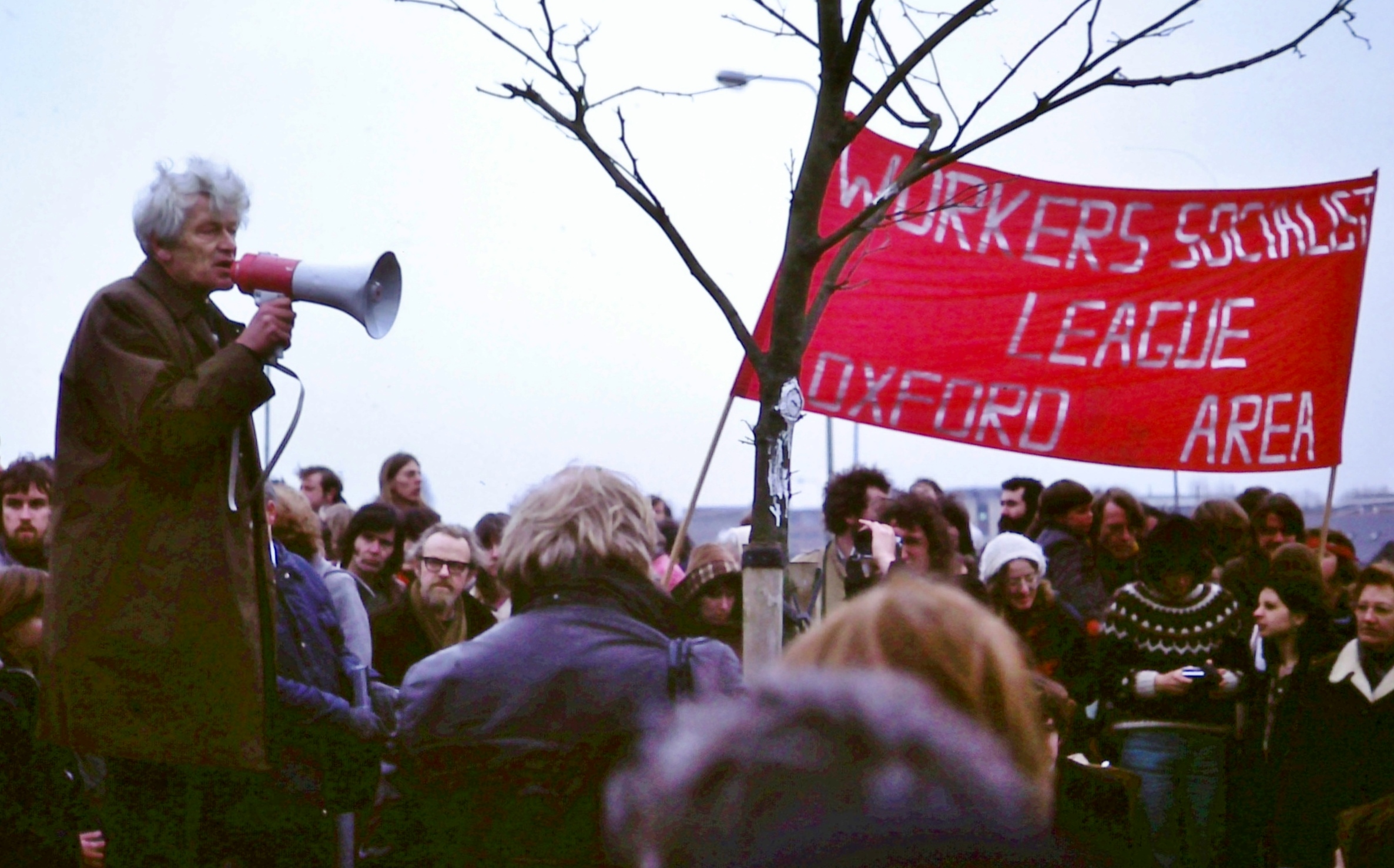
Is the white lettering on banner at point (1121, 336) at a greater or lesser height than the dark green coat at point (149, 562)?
greater

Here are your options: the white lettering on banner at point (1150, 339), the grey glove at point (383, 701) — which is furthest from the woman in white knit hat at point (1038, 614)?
the grey glove at point (383, 701)

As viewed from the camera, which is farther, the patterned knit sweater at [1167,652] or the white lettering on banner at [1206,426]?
the white lettering on banner at [1206,426]

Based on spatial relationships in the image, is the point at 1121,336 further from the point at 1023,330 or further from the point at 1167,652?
the point at 1167,652

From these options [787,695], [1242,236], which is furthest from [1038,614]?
Result: [787,695]

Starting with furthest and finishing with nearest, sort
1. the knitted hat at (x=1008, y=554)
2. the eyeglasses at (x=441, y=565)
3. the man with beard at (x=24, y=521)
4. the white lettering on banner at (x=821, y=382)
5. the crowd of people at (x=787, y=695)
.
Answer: the white lettering on banner at (x=821, y=382) → the knitted hat at (x=1008, y=554) → the eyeglasses at (x=441, y=565) → the man with beard at (x=24, y=521) → the crowd of people at (x=787, y=695)

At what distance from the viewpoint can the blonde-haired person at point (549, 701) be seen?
308 centimetres

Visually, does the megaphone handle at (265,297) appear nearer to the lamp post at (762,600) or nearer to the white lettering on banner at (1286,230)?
the lamp post at (762,600)

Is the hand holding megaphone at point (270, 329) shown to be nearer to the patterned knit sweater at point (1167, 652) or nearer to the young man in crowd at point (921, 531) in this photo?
the young man in crowd at point (921, 531)

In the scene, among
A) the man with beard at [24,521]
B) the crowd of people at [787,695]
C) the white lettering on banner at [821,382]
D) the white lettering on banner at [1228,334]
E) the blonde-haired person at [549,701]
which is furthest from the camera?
the white lettering on banner at [1228,334]

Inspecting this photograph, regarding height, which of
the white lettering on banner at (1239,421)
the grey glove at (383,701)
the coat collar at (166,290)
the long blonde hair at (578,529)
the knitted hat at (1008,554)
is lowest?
the grey glove at (383,701)

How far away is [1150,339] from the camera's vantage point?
8320 mm

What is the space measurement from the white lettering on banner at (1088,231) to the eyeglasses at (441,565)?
3.47 metres

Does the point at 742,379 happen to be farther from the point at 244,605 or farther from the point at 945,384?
the point at 244,605

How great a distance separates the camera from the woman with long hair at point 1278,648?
23.6 feet
